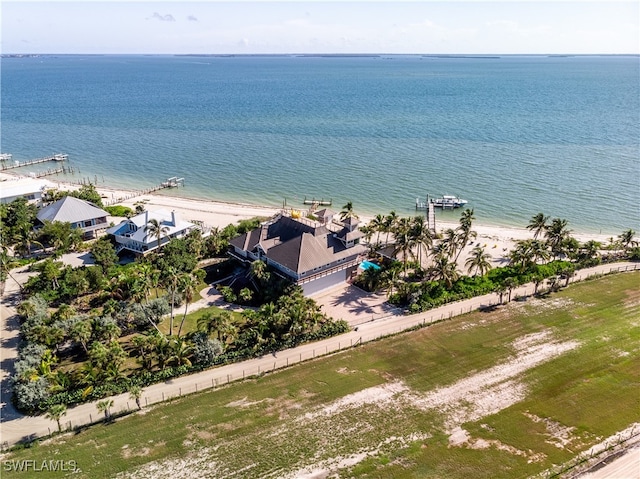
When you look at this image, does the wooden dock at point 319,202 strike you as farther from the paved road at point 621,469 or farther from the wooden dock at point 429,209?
the paved road at point 621,469

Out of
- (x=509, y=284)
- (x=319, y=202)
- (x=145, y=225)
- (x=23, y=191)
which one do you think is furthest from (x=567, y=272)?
(x=23, y=191)

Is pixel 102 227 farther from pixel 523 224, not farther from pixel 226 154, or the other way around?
pixel 523 224

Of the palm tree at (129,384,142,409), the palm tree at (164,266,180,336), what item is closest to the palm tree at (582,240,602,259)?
the palm tree at (164,266,180,336)

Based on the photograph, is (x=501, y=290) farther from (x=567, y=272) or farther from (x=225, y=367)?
(x=225, y=367)

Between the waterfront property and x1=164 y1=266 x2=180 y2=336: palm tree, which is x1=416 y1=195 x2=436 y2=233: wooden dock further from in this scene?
the waterfront property

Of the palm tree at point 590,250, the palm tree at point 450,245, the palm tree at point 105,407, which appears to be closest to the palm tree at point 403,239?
the palm tree at point 450,245

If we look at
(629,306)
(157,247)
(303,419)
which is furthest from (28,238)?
(629,306)
